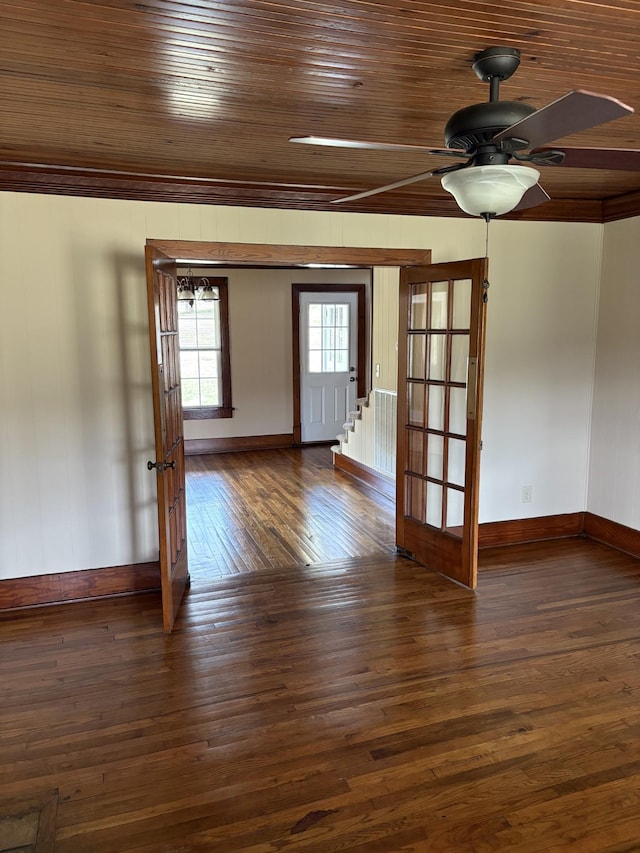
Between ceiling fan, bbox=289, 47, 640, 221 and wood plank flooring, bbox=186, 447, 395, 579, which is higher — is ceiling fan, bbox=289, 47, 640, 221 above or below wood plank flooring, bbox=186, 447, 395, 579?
above

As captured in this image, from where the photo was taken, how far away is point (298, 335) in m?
8.66

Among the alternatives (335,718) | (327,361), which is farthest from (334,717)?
(327,361)

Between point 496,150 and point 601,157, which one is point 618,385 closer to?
point 601,157

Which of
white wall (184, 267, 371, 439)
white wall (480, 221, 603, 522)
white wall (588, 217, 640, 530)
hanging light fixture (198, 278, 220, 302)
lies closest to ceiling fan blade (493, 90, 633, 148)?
white wall (480, 221, 603, 522)

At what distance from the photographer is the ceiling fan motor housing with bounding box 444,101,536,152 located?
1.80 metres

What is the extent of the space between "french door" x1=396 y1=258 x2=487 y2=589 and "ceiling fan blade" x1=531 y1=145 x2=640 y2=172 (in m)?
1.57

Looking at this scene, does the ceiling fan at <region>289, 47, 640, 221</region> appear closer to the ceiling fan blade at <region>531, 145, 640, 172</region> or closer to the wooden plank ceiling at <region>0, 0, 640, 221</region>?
the ceiling fan blade at <region>531, 145, 640, 172</region>

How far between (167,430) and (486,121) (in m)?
2.43

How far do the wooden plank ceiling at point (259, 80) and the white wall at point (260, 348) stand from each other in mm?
4680

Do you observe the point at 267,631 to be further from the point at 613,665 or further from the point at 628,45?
the point at 628,45

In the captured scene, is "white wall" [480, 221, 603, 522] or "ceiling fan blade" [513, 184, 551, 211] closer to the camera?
"ceiling fan blade" [513, 184, 551, 211]

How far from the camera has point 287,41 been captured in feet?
6.56

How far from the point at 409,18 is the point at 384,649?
2.79 meters

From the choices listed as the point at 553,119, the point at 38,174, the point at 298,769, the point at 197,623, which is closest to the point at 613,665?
the point at 298,769
